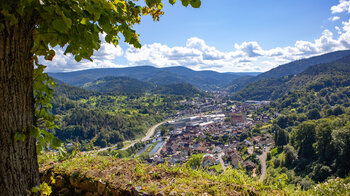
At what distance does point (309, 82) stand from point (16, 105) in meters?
131

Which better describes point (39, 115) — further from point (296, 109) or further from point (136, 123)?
point (296, 109)

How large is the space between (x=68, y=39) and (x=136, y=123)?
78.9 metres

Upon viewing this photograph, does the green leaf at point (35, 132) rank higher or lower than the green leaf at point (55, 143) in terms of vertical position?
higher

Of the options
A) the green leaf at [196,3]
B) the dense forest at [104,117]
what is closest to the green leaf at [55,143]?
the green leaf at [196,3]

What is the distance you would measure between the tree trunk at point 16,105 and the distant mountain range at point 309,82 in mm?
112889

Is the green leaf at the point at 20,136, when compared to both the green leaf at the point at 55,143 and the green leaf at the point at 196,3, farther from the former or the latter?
the green leaf at the point at 196,3

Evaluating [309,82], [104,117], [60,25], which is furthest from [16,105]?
[309,82]

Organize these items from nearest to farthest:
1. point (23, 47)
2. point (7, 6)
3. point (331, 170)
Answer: point (7, 6)
point (23, 47)
point (331, 170)

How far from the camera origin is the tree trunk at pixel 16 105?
1.44 metres

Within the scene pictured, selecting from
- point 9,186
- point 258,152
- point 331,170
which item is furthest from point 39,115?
point 258,152

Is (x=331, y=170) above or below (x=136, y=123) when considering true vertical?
above

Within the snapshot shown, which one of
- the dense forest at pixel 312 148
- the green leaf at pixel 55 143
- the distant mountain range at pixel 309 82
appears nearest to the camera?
the green leaf at pixel 55 143

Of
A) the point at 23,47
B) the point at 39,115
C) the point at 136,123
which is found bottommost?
the point at 136,123

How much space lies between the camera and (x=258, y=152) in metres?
36.3
